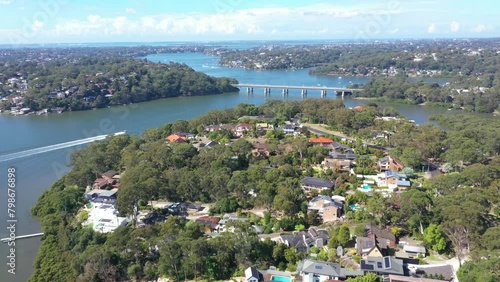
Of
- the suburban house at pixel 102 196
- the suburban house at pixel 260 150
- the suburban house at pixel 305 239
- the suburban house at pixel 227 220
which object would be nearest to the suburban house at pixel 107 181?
the suburban house at pixel 102 196

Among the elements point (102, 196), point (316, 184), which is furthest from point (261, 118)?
point (102, 196)

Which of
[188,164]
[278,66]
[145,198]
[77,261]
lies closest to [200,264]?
[77,261]

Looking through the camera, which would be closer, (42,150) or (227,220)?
(227,220)

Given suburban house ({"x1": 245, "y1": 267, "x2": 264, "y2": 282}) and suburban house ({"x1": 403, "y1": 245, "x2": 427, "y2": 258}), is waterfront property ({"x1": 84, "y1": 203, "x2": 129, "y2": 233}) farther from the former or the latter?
suburban house ({"x1": 403, "y1": 245, "x2": 427, "y2": 258})

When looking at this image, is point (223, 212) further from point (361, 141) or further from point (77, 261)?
point (361, 141)

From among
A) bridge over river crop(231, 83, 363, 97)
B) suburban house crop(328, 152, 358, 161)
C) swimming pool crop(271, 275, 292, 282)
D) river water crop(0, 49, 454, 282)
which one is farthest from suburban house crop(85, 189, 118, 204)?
bridge over river crop(231, 83, 363, 97)

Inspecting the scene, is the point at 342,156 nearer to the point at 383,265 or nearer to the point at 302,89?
the point at 383,265

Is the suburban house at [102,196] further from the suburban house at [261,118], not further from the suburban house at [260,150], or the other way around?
the suburban house at [261,118]
